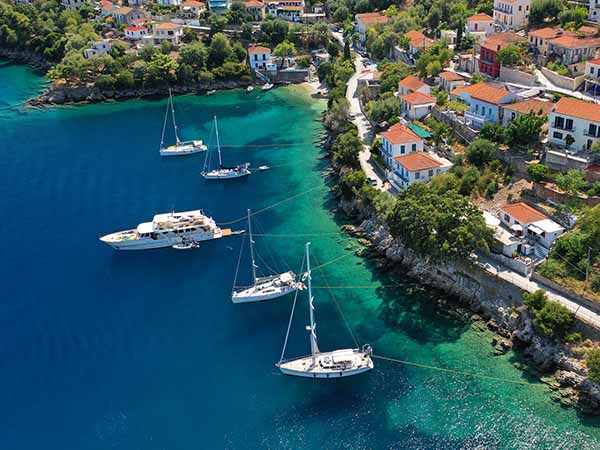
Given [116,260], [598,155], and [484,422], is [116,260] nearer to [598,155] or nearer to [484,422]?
[484,422]

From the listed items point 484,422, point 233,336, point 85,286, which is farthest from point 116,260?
→ point 484,422

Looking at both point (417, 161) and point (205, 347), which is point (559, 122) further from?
point (205, 347)

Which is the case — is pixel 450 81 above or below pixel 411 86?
above

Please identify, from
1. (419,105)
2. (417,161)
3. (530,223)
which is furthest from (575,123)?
(419,105)

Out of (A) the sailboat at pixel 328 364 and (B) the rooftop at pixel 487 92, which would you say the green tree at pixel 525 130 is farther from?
(A) the sailboat at pixel 328 364

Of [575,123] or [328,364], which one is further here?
[575,123]
